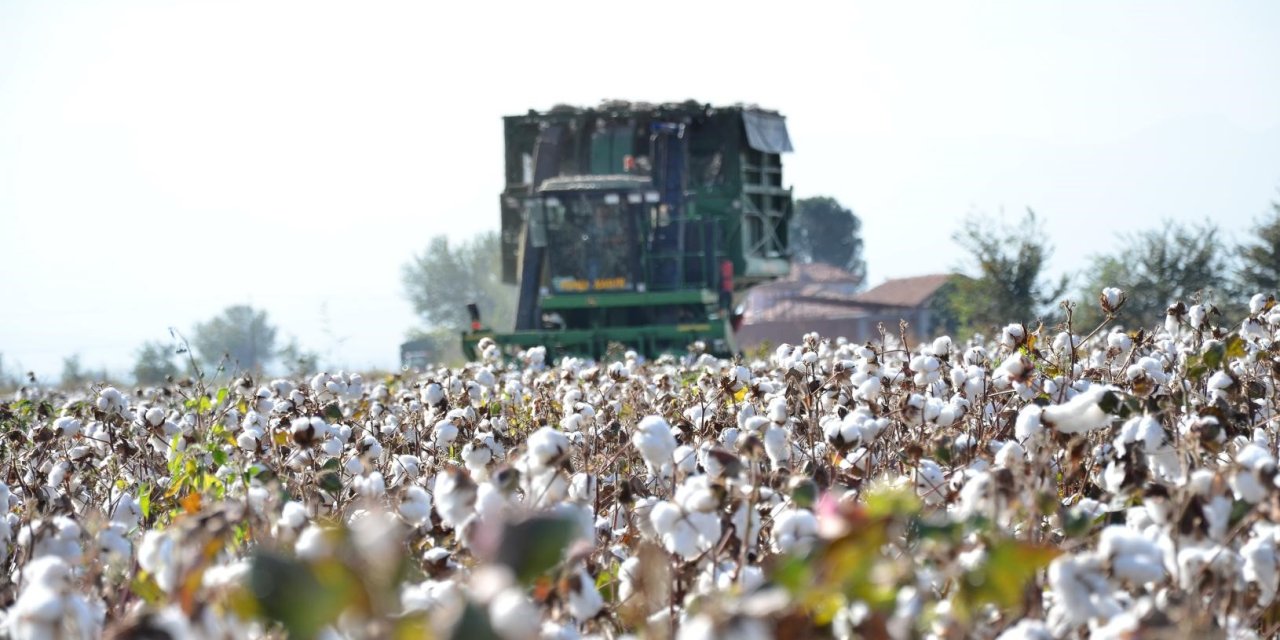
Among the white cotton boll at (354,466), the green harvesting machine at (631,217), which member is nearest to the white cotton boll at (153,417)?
the white cotton boll at (354,466)

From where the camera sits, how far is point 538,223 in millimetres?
21422

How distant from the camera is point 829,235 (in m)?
122

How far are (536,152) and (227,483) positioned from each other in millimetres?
17712

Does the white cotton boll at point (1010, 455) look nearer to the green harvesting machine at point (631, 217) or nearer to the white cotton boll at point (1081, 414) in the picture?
the white cotton boll at point (1081, 414)

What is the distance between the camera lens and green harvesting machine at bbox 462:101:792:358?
831 inches

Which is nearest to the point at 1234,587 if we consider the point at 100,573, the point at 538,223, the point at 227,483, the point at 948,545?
the point at 948,545

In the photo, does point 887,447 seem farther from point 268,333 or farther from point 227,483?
point 268,333

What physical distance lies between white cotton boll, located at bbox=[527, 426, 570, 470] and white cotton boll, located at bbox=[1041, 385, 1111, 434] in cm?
108

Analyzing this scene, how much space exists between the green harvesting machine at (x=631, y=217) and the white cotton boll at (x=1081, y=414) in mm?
17468

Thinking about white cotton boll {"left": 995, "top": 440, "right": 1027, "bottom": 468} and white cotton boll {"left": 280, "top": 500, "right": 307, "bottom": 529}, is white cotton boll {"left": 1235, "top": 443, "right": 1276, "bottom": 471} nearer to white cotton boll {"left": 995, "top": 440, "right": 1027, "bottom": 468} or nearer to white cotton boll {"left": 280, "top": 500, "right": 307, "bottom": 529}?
white cotton boll {"left": 995, "top": 440, "right": 1027, "bottom": 468}

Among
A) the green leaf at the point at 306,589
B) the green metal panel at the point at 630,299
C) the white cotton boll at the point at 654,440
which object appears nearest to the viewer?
the green leaf at the point at 306,589

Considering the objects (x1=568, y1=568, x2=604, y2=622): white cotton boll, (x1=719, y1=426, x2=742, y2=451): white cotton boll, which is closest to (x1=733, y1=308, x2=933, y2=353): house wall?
(x1=719, y1=426, x2=742, y2=451): white cotton boll

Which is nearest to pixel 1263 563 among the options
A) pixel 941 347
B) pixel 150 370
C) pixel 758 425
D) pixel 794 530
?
pixel 794 530

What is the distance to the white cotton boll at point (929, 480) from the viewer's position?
353 centimetres
